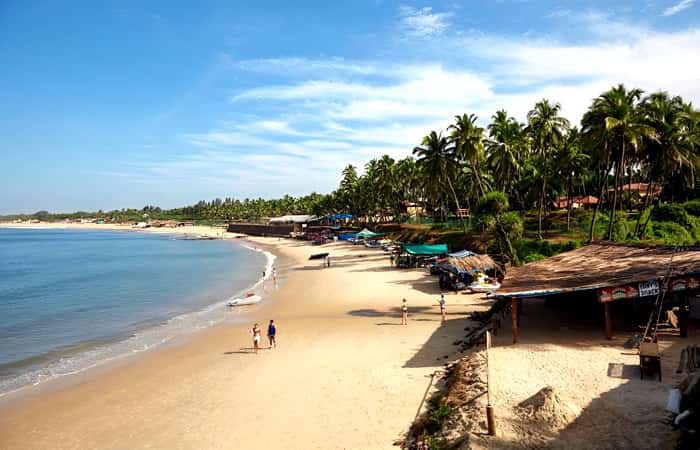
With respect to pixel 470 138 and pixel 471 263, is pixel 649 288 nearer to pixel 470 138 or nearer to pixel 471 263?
pixel 471 263

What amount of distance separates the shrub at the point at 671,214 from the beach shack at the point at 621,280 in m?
19.1

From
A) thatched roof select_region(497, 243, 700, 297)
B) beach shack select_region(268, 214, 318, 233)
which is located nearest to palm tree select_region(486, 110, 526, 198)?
thatched roof select_region(497, 243, 700, 297)

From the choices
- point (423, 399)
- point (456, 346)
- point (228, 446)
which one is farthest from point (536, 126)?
point (228, 446)

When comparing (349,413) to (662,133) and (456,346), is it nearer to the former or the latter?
(456,346)

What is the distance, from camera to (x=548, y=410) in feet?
30.8

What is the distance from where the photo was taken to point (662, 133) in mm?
30578

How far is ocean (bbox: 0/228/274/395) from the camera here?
1964 cm

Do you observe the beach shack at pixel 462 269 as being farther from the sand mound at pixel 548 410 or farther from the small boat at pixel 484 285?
the sand mound at pixel 548 410

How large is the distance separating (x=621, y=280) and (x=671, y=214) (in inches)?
1020

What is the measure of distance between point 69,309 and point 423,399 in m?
26.9

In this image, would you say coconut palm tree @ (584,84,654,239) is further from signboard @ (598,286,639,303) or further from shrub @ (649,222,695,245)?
signboard @ (598,286,639,303)

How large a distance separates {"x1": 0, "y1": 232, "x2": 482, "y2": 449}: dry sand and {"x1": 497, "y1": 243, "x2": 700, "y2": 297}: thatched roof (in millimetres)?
3749

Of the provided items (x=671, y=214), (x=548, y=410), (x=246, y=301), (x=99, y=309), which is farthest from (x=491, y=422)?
(x=671, y=214)

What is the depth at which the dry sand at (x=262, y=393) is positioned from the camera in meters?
11.7
